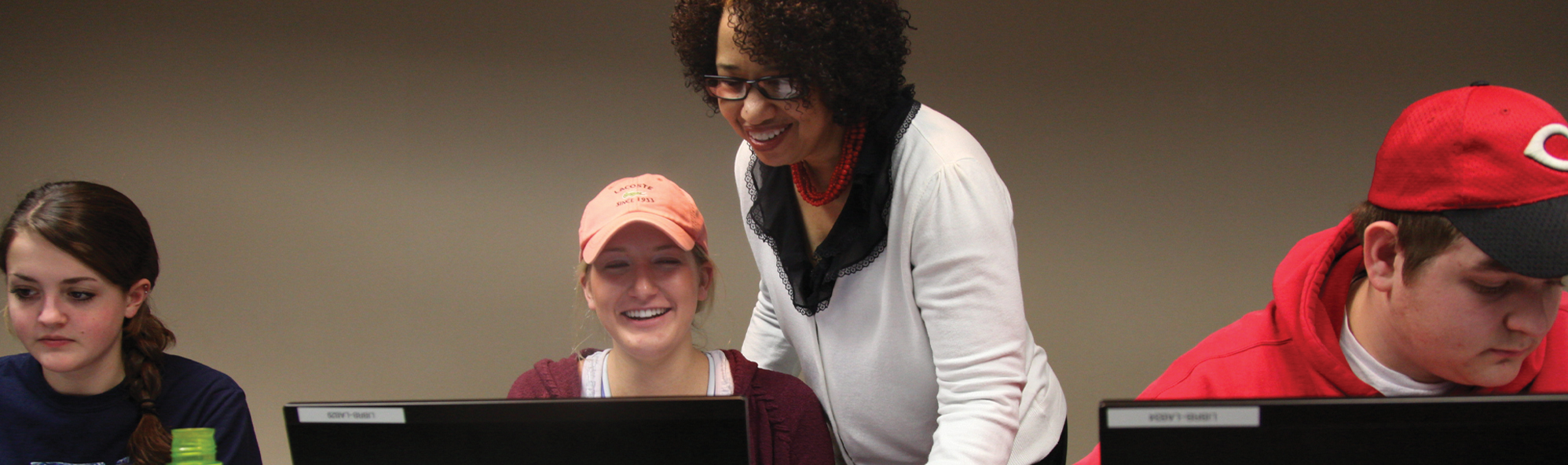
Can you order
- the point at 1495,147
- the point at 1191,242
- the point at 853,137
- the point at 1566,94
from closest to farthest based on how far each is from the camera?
the point at 1495,147
the point at 853,137
the point at 1566,94
the point at 1191,242

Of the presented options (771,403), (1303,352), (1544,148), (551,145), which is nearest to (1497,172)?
(1544,148)

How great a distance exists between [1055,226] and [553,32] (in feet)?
5.12

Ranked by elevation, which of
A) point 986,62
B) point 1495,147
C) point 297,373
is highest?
point 986,62

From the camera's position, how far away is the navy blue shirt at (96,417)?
1.49m

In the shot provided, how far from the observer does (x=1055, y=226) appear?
2.75 metres

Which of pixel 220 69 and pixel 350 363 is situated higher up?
pixel 220 69

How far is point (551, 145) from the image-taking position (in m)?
2.72

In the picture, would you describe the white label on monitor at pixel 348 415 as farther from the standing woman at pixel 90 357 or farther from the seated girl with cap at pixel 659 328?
the standing woman at pixel 90 357

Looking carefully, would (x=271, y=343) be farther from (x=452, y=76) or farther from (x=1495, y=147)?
(x=1495, y=147)

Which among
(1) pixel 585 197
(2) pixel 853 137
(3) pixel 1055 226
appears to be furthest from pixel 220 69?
(3) pixel 1055 226

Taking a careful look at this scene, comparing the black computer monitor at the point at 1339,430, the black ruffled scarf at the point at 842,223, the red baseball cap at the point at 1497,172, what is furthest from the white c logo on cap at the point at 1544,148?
the black ruffled scarf at the point at 842,223

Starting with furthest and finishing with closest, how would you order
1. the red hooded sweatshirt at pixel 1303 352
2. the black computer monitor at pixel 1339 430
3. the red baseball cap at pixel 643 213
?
the red baseball cap at pixel 643 213 < the red hooded sweatshirt at pixel 1303 352 < the black computer monitor at pixel 1339 430

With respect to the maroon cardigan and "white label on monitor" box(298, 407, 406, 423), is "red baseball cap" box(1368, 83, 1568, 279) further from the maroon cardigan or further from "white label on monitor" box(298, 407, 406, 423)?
"white label on monitor" box(298, 407, 406, 423)

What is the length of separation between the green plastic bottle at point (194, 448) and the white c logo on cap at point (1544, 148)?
1.59m
